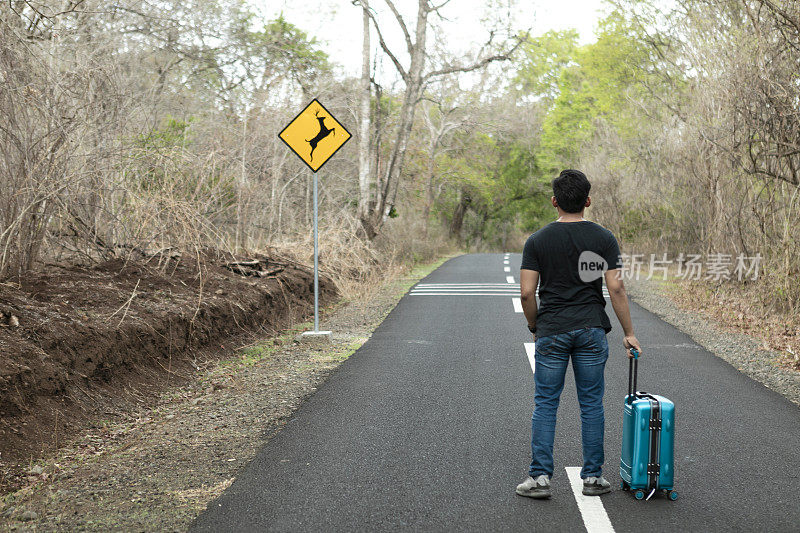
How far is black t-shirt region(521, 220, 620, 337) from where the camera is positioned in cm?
434

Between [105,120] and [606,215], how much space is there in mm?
20484

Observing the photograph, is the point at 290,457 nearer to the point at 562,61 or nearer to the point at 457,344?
the point at 457,344

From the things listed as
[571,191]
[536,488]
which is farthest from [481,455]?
[571,191]

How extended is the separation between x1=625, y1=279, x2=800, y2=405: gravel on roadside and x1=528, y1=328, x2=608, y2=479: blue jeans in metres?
3.54

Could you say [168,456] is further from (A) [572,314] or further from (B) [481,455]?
(A) [572,314]

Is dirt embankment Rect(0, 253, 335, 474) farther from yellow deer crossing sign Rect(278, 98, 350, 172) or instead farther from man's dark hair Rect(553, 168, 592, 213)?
man's dark hair Rect(553, 168, 592, 213)

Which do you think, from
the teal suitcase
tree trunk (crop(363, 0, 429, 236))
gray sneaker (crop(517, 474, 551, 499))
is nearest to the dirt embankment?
gray sneaker (crop(517, 474, 551, 499))

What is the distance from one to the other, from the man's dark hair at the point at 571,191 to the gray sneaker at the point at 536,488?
1637mm

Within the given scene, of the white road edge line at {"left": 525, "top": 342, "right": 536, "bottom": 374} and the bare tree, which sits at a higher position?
the bare tree

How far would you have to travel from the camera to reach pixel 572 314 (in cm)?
437

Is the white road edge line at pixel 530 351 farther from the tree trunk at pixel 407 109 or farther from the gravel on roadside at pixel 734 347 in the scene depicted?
the tree trunk at pixel 407 109

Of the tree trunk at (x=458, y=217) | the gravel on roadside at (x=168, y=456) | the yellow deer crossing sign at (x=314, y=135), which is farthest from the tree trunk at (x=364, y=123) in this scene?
the tree trunk at (x=458, y=217)

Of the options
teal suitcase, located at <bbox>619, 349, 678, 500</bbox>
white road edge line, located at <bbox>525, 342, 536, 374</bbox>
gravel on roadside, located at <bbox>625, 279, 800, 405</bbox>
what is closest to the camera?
teal suitcase, located at <bbox>619, 349, 678, 500</bbox>

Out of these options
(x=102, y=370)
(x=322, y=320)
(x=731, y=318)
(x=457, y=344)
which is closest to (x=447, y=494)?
(x=102, y=370)
